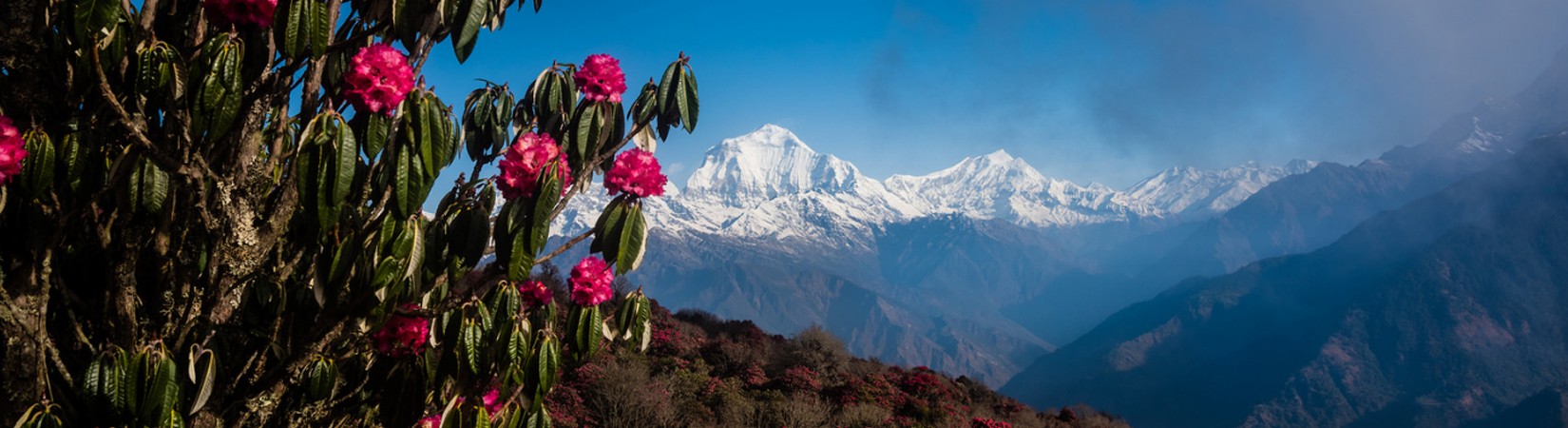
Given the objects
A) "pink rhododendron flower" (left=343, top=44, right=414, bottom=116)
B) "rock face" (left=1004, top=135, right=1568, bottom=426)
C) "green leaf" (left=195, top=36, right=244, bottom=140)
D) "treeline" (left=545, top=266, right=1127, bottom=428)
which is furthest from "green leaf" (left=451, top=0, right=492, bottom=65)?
"rock face" (left=1004, top=135, right=1568, bottom=426)

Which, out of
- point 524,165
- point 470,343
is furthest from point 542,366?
point 524,165

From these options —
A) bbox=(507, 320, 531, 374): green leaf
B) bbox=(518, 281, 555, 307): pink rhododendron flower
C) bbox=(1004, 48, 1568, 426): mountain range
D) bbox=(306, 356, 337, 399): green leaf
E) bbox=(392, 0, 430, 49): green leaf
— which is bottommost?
bbox=(306, 356, 337, 399): green leaf

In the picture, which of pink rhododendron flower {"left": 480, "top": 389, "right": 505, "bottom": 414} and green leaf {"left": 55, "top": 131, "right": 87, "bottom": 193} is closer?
green leaf {"left": 55, "top": 131, "right": 87, "bottom": 193}

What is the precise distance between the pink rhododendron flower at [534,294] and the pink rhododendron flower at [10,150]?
1.68 meters

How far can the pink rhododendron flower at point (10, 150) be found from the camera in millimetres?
2098

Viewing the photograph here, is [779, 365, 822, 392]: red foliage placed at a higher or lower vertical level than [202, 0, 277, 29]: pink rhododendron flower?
higher

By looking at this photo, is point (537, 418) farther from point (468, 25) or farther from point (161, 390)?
point (468, 25)

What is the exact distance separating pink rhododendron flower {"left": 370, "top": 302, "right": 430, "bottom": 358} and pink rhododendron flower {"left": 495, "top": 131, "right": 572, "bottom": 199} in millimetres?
881

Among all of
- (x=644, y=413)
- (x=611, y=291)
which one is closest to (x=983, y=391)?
(x=644, y=413)

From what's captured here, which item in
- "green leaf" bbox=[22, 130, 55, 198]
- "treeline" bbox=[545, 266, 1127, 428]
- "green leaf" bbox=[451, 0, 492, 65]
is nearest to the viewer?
"green leaf" bbox=[22, 130, 55, 198]

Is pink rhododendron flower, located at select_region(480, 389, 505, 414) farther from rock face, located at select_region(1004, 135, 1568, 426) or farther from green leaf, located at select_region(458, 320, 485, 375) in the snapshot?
rock face, located at select_region(1004, 135, 1568, 426)

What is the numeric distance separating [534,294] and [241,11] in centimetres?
155

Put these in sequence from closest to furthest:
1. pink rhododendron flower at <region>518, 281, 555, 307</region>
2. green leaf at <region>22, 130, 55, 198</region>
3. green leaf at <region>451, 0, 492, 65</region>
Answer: green leaf at <region>22, 130, 55, 198</region> → green leaf at <region>451, 0, 492, 65</region> → pink rhododendron flower at <region>518, 281, 555, 307</region>

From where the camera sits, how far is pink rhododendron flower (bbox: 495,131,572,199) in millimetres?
2623
